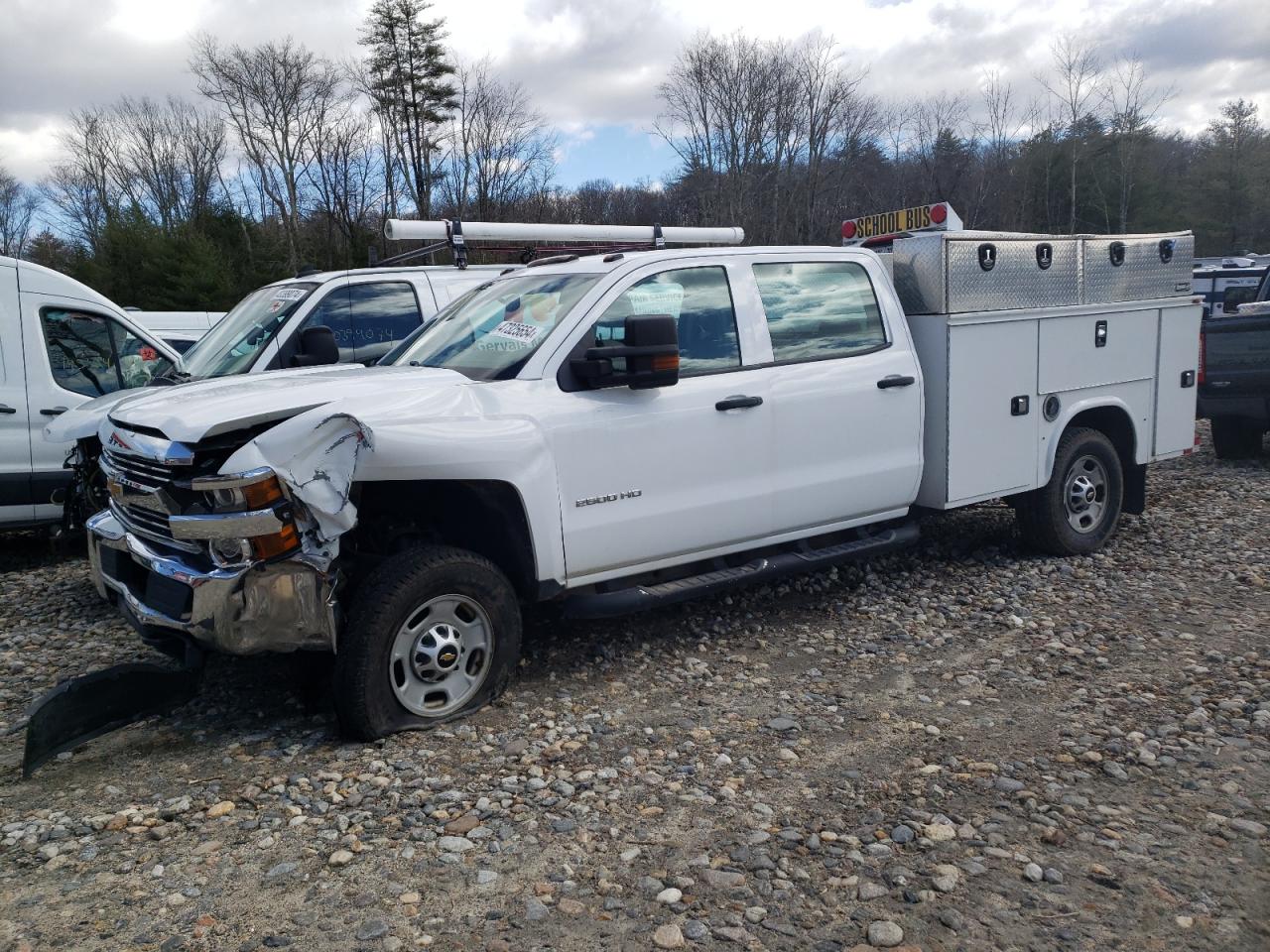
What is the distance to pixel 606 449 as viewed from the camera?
4652mm

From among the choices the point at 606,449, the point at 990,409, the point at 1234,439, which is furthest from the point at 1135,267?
the point at 1234,439

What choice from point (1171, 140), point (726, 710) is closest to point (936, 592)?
point (726, 710)

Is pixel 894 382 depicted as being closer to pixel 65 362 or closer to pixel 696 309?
pixel 696 309

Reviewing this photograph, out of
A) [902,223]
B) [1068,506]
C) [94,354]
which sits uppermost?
[902,223]

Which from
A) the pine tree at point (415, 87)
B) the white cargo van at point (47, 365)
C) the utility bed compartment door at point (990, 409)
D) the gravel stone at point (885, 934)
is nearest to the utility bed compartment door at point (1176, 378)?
the utility bed compartment door at point (990, 409)

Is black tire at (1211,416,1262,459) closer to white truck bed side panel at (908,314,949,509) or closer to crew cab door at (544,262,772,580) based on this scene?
white truck bed side panel at (908,314,949,509)

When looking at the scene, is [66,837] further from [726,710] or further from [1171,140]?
[1171,140]

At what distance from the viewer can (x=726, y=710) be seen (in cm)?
455

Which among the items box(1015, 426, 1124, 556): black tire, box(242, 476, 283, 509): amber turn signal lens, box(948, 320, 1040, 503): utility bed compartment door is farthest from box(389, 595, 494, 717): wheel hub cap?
box(1015, 426, 1124, 556): black tire

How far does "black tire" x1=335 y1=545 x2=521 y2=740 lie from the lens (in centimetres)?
400

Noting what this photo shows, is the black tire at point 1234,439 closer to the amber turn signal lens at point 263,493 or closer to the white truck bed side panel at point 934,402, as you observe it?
the white truck bed side panel at point 934,402

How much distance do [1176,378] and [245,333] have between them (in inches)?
268

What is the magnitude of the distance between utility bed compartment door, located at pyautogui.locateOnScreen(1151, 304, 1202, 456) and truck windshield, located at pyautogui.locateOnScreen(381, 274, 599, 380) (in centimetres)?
448

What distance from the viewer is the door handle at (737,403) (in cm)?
503
